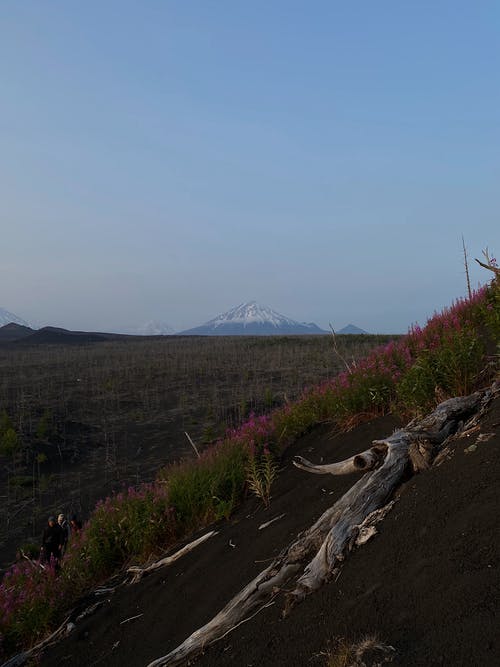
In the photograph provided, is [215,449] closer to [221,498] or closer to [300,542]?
[221,498]

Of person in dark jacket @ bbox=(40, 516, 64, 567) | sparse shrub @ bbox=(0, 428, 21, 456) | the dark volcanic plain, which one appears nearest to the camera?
person in dark jacket @ bbox=(40, 516, 64, 567)

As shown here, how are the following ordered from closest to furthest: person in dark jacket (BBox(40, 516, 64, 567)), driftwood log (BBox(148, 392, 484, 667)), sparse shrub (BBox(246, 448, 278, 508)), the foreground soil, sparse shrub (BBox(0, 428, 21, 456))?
1. the foreground soil
2. driftwood log (BBox(148, 392, 484, 667))
3. sparse shrub (BBox(246, 448, 278, 508))
4. person in dark jacket (BBox(40, 516, 64, 567))
5. sparse shrub (BBox(0, 428, 21, 456))

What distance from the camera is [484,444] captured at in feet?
11.8

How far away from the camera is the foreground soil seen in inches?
87.0

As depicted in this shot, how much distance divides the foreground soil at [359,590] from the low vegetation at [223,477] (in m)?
0.77

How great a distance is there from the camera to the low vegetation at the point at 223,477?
5.40 meters

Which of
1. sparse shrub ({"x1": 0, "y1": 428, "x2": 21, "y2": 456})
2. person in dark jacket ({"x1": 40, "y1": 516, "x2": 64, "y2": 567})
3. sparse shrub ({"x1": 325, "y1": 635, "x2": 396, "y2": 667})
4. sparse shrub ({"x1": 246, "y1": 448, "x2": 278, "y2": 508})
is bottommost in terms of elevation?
person in dark jacket ({"x1": 40, "y1": 516, "x2": 64, "y2": 567})

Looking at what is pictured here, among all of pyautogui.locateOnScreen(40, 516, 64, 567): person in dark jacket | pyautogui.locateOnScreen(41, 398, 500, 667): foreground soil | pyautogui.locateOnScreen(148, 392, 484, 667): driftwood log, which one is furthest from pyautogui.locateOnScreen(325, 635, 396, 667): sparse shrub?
pyautogui.locateOnScreen(40, 516, 64, 567): person in dark jacket

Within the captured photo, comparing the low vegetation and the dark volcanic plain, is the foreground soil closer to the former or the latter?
the low vegetation

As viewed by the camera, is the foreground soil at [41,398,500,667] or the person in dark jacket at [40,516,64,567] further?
the person in dark jacket at [40,516,64,567]

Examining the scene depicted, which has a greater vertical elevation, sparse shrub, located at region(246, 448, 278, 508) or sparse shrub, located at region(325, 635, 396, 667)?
sparse shrub, located at region(325, 635, 396, 667)

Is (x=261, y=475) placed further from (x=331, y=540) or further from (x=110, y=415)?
(x=110, y=415)

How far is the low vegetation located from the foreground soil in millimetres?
770

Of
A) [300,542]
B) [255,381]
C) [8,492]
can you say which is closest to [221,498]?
[300,542]
